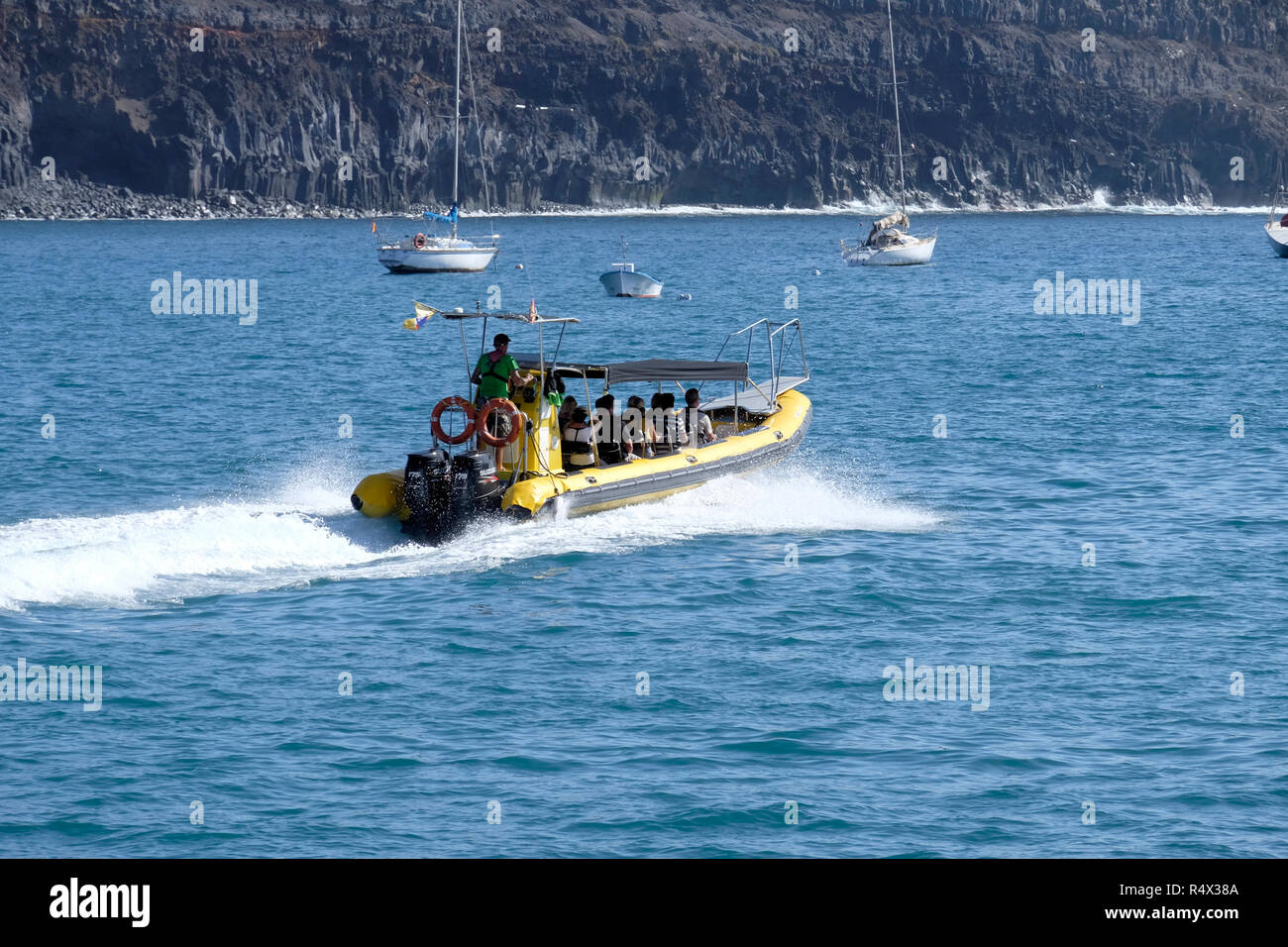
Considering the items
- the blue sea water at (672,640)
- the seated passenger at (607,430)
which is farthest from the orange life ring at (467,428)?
the seated passenger at (607,430)

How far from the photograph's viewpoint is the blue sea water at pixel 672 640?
12680 millimetres

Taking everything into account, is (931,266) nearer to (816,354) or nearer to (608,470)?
(816,354)

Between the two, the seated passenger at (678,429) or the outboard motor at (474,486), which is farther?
the seated passenger at (678,429)

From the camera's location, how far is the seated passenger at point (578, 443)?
878 inches

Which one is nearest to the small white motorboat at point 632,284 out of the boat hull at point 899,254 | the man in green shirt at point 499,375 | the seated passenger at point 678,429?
the boat hull at point 899,254

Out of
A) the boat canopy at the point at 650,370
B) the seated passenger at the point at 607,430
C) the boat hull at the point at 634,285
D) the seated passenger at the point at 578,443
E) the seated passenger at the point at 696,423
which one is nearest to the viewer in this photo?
the seated passenger at the point at 578,443

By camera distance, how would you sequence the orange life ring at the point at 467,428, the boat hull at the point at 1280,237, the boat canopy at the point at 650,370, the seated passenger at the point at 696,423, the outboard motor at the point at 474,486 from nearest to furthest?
the outboard motor at the point at 474,486, the orange life ring at the point at 467,428, the boat canopy at the point at 650,370, the seated passenger at the point at 696,423, the boat hull at the point at 1280,237

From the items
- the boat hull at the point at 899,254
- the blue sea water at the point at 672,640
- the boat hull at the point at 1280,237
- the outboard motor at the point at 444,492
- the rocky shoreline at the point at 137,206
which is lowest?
the blue sea water at the point at 672,640

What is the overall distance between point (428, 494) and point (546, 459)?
75.2 inches

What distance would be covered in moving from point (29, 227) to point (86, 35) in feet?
126

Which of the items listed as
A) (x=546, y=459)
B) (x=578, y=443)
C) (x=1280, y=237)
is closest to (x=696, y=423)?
(x=578, y=443)

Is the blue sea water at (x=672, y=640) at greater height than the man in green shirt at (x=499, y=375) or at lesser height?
lesser

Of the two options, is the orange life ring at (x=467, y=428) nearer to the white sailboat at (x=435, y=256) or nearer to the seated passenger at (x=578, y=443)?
the seated passenger at (x=578, y=443)

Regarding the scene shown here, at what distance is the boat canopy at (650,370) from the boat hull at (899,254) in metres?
64.3
